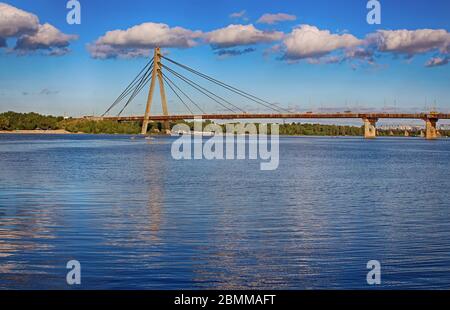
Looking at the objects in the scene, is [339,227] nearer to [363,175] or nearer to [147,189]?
[147,189]

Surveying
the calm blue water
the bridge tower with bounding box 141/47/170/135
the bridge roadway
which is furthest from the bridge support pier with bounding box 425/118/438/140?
the calm blue water

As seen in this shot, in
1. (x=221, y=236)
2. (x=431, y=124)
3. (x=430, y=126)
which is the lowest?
(x=221, y=236)

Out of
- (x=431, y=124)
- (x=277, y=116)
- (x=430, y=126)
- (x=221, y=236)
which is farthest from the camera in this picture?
(x=430, y=126)

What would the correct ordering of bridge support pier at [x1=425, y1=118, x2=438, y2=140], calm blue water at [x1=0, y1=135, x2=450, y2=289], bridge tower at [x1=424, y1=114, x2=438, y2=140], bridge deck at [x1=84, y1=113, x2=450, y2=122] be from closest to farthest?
1. calm blue water at [x1=0, y1=135, x2=450, y2=289]
2. bridge deck at [x1=84, y1=113, x2=450, y2=122]
3. bridge tower at [x1=424, y1=114, x2=438, y2=140]
4. bridge support pier at [x1=425, y1=118, x2=438, y2=140]

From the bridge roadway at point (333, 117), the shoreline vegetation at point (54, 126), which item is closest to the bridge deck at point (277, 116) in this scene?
the bridge roadway at point (333, 117)

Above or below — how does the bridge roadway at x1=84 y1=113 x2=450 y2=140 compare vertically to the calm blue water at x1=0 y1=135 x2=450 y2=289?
above

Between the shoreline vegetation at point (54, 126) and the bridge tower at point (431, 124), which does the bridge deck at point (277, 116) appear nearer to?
the bridge tower at point (431, 124)

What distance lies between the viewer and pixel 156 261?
36.2ft

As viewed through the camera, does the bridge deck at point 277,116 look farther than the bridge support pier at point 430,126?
No

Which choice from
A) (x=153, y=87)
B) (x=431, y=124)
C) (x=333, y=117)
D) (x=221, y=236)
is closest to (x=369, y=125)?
(x=431, y=124)

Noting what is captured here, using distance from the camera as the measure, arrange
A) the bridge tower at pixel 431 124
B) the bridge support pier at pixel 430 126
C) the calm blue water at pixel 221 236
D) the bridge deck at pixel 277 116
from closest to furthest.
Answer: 1. the calm blue water at pixel 221 236
2. the bridge deck at pixel 277 116
3. the bridge tower at pixel 431 124
4. the bridge support pier at pixel 430 126

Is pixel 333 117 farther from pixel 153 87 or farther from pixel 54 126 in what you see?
pixel 54 126

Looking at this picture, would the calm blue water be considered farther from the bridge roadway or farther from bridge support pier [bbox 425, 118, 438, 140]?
bridge support pier [bbox 425, 118, 438, 140]
